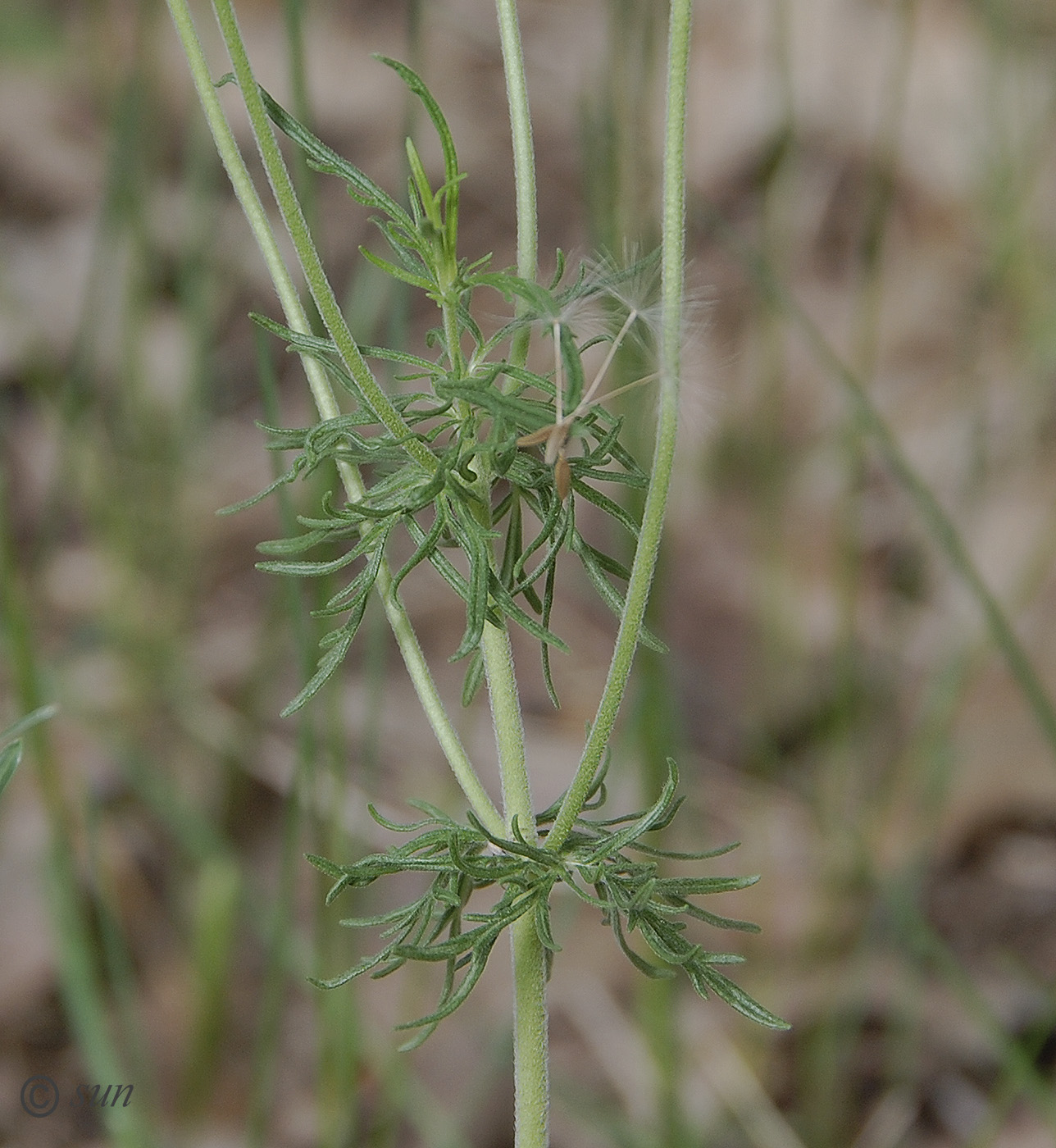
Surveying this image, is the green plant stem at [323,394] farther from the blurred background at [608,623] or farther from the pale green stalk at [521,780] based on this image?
the blurred background at [608,623]

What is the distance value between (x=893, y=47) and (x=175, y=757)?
11.2ft

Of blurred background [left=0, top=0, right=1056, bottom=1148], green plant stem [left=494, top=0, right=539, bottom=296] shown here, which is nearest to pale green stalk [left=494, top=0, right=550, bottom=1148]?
green plant stem [left=494, top=0, right=539, bottom=296]

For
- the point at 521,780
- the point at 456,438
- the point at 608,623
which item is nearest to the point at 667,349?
the point at 456,438

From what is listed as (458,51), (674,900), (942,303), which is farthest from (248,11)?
(674,900)

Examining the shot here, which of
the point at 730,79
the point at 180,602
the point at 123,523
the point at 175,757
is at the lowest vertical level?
the point at 175,757

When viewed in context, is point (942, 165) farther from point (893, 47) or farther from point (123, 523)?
point (123, 523)

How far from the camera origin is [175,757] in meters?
2.42

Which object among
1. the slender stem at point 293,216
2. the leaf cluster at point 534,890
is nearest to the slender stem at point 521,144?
the slender stem at point 293,216

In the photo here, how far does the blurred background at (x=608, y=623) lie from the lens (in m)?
1.59

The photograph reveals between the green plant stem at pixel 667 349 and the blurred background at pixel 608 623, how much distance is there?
12 cm

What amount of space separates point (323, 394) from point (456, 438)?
9 centimetres

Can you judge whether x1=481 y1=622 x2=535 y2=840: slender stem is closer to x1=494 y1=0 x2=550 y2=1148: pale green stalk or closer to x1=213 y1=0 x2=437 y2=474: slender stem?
x1=494 y1=0 x2=550 y2=1148: pale green stalk

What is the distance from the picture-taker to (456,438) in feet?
2.27

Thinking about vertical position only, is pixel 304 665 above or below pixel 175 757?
above
